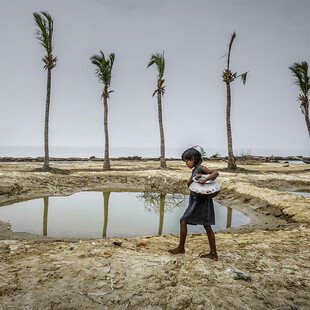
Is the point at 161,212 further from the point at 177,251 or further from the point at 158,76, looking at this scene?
the point at 158,76

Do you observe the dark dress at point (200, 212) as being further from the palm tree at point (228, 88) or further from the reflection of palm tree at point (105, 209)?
the palm tree at point (228, 88)

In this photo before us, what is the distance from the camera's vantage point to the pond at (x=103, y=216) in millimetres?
7148

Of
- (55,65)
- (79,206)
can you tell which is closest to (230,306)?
(79,206)

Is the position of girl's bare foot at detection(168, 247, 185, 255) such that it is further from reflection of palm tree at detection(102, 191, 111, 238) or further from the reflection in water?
the reflection in water

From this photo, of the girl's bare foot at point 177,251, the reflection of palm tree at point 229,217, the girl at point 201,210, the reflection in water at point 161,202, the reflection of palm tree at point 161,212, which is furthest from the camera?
the reflection in water at point 161,202

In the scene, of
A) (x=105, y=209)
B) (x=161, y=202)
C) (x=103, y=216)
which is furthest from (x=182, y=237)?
(x=161, y=202)

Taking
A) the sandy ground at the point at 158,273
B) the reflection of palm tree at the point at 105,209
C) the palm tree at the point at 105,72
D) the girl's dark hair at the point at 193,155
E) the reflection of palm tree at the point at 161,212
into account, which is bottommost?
the reflection of palm tree at the point at 161,212

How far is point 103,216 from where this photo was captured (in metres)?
8.74

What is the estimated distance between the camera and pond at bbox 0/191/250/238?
281 inches

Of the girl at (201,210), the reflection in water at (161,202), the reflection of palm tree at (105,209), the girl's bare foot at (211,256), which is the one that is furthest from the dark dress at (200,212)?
the reflection in water at (161,202)

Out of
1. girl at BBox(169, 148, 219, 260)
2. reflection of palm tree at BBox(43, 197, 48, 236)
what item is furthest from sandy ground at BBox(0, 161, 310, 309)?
reflection of palm tree at BBox(43, 197, 48, 236)

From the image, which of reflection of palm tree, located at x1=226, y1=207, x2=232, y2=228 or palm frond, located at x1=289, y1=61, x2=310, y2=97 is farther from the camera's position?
palm frond, located at x1=289, y1=61, x2=310, y2=97

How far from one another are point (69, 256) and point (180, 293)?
6.48 feet

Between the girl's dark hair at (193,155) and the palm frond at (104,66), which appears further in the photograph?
the palm frond at (104,66)
